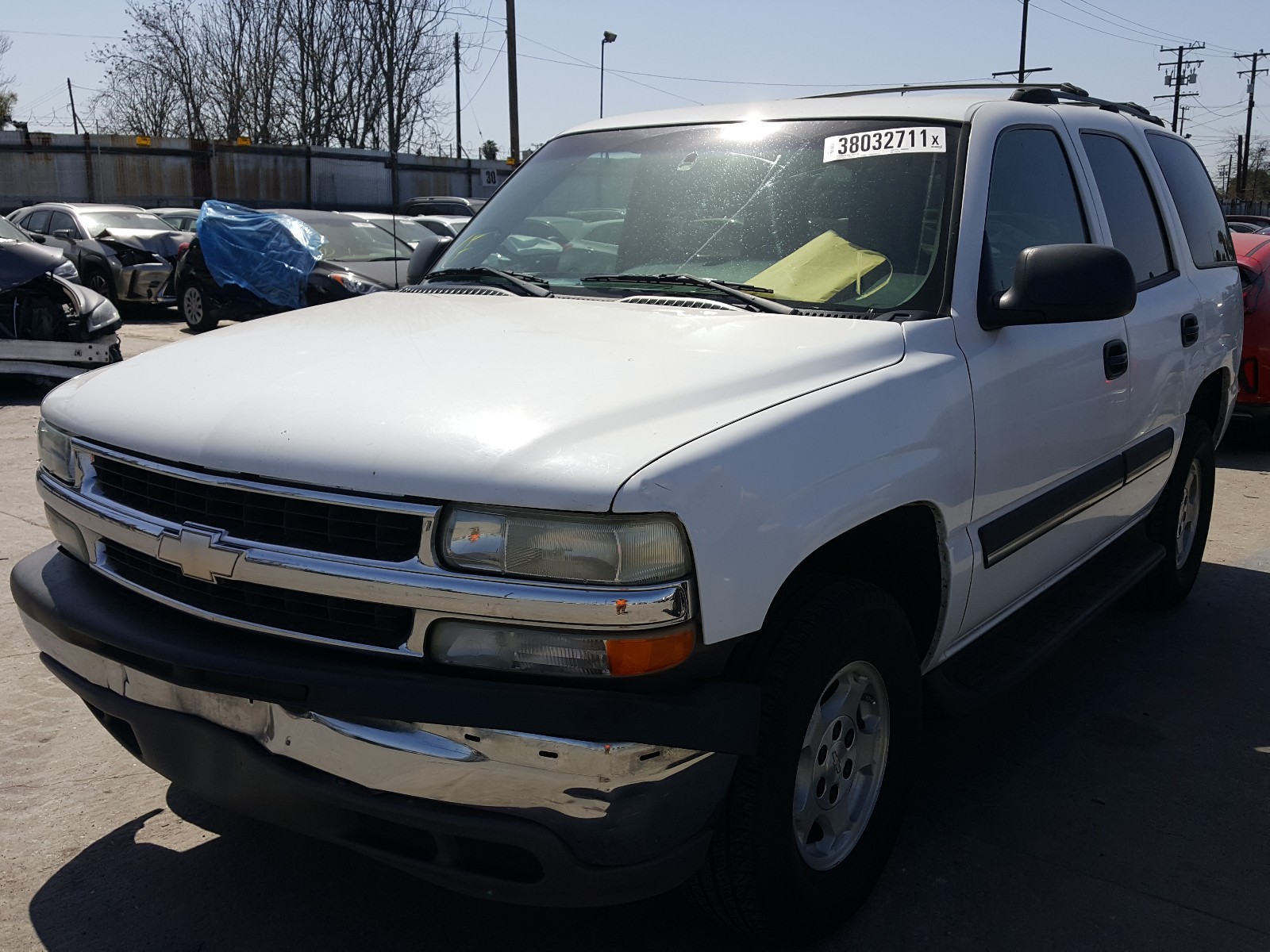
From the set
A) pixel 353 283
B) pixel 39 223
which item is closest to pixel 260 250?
pixel 353 283

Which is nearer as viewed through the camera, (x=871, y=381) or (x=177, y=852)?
(x=871, y=381)

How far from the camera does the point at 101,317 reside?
32.6ft

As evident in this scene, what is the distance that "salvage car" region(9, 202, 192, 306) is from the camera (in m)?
16.2

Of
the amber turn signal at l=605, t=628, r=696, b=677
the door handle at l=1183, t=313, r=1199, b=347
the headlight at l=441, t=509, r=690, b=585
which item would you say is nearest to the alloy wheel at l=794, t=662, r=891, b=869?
the amber turn signal at l=605, t=628, r=696, b=677

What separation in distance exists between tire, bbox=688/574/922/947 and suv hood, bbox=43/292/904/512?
1.49ft

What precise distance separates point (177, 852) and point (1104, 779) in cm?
258

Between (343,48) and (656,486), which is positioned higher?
(343,48)

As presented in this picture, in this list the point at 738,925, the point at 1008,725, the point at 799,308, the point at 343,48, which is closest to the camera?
the point at 738,925

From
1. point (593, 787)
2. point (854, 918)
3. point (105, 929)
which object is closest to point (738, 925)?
point (854, 918)

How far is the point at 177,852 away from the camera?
2990 millimetres

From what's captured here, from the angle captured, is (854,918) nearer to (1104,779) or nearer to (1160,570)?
(1104,779)

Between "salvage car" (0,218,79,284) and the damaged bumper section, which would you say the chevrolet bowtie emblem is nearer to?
the damaged bumper section

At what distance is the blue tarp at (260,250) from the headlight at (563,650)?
12.1 meters

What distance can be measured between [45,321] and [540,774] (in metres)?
9.34
